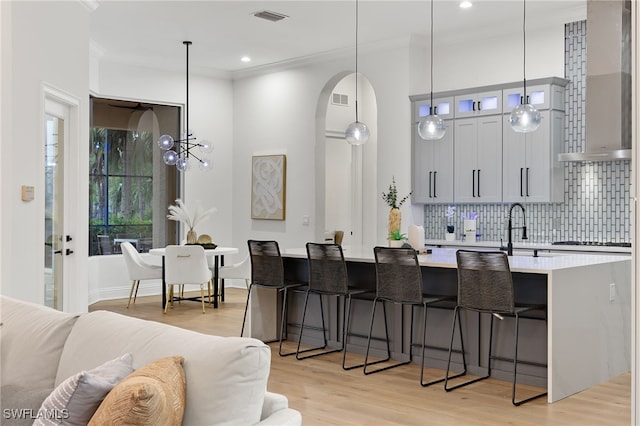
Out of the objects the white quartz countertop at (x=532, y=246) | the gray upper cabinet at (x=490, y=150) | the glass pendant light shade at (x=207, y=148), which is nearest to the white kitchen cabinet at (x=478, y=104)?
the gray upper cabinet at (x=490, y=150)

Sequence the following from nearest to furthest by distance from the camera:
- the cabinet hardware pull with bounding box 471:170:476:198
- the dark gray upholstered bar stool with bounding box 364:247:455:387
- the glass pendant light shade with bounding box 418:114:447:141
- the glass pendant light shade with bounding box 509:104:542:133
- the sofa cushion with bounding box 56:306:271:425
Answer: the sofa cushion with bounding box 56:306:271:425, the dark gray upholstered bar stool with bounding box 364:247:455:387, the glass pendant light shade with bounding box 509:104:542:133, the glass pendant light shade with bounding box 418:114:447:141, the cabinet hardware pull with bounding box 471:170:476:198

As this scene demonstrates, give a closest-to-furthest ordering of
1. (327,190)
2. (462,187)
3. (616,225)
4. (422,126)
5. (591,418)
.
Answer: (591,418)
(422,126)
(616,225)
(462,187)
(327,190)

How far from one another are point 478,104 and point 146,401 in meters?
6.52

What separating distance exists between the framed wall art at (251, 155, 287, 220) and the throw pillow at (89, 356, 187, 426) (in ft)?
25.6

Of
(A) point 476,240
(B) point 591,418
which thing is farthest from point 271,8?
(B) point 591,418

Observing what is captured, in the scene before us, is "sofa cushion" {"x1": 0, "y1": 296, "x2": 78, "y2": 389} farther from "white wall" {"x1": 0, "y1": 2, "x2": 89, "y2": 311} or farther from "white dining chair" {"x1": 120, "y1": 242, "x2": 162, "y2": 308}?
"white dining chair" {"x1": 120, "y1": 242, "x2": 162, "y2": 308}

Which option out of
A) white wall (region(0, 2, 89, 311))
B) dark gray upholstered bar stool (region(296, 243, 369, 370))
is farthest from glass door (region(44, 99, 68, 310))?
dark gray upholstered bar stool (region(296, 243, 369, 370))

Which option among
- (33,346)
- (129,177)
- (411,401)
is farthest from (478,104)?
(33,346)

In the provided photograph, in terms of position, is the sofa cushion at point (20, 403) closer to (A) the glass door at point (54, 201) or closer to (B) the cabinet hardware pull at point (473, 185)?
(A) the glass door at point (54, 201)

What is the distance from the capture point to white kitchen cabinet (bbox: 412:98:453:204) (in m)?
7.95

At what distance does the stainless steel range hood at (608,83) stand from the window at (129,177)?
560cm

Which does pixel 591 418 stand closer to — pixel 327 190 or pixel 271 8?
pixel 271 8

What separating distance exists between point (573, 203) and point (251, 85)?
5077 mm

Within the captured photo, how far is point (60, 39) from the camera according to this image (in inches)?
220
